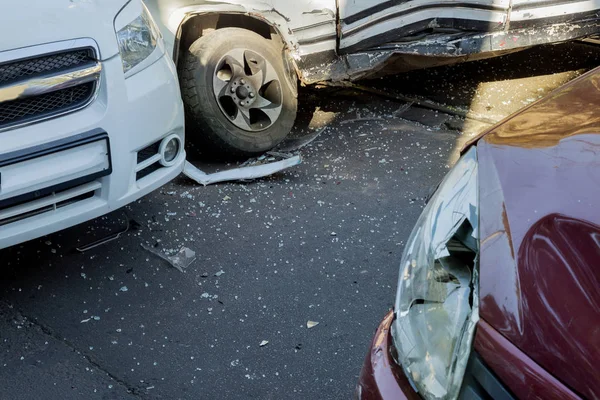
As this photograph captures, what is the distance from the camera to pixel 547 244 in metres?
1.45

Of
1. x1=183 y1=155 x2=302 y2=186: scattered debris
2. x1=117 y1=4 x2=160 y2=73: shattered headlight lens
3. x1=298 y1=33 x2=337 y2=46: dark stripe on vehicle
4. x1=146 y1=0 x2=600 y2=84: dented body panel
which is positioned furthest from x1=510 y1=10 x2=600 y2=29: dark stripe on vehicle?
x1=117 y1=4 x2=160 y2=73: shattered headlight lens

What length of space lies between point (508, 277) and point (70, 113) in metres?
2.18

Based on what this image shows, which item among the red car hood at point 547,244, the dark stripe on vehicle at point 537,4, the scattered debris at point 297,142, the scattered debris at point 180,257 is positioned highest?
the red car hood at point 547,244

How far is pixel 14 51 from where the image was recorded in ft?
9.63

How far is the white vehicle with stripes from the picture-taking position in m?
4.45

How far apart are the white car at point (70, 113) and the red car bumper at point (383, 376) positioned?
168 centimetres

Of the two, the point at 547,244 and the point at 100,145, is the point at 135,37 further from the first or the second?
the point at 547,244

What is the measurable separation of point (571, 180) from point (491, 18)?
12.2 ft

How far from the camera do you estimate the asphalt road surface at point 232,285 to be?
9.71 ft

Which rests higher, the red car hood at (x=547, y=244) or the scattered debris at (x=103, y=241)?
the red car hood at (x=547, y=244)

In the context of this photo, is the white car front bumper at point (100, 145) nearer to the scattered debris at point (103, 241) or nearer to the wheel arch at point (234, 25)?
the scattered debris at point (103, 241)

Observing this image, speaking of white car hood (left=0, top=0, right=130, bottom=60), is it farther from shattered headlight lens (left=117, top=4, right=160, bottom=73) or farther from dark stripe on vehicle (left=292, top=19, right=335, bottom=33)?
dark stripe on vehicle (left=292, top=19, right=335, bottom=33)

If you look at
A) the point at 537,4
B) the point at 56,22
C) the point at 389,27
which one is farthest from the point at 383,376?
the point at 537,4

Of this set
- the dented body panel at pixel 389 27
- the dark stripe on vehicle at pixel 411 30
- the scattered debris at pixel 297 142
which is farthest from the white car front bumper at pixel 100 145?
the dark stripe on vehicle at pixel 411 30
